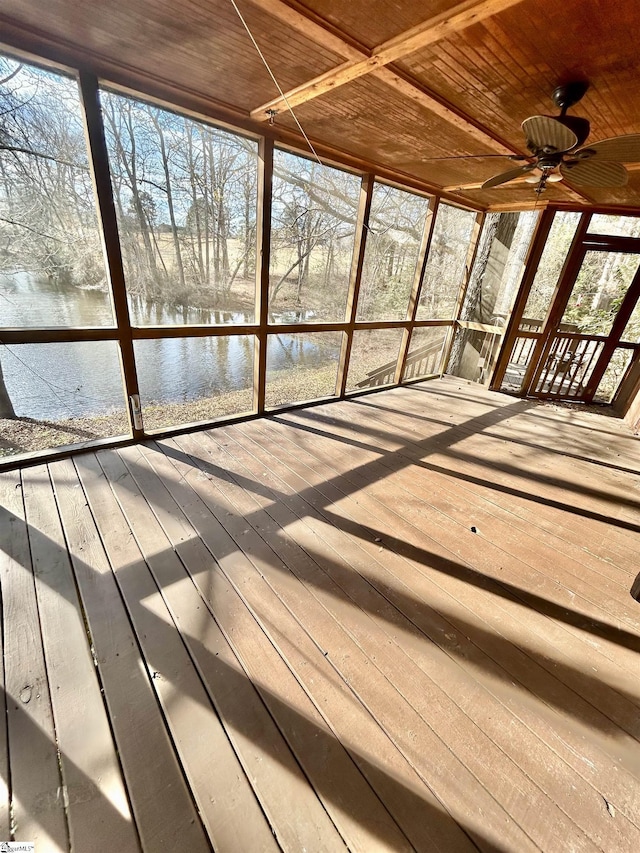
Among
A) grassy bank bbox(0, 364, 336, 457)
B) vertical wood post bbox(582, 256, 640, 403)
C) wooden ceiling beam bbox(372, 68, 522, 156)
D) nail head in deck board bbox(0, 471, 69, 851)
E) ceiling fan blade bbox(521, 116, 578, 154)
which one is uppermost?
wooden ceiling beam bbox(372, 68, 522, 156)

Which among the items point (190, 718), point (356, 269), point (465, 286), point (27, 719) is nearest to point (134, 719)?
point (190, 718)

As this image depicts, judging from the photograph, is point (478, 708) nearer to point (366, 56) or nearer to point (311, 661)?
point (311, 661)

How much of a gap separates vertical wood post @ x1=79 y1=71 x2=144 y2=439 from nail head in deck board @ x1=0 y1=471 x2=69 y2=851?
57.8 inches

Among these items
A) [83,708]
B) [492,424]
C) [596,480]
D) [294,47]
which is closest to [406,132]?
[294,47]

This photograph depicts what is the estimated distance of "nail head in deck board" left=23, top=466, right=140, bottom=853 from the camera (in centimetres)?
95

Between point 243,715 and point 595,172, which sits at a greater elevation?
point 595,172

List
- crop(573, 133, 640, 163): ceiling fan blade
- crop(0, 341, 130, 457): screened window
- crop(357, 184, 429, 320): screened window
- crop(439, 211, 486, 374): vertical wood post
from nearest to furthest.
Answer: crop(573, 133, 640, 163): ceiling fan blade < crop(0, 341, 130, 457): screened window < crop(439, 211, 486, 374): vertical wood post < crop(357, 184, 429, 320): screened window

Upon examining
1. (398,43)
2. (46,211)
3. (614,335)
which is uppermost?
(398,43)

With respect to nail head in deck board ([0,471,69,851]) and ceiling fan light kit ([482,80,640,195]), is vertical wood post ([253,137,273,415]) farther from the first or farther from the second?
nail head in deck board ([0,471,69,851])

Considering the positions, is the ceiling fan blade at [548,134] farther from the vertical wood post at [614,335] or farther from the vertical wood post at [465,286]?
the vertical wood post at [614,335]

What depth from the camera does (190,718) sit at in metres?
1.21

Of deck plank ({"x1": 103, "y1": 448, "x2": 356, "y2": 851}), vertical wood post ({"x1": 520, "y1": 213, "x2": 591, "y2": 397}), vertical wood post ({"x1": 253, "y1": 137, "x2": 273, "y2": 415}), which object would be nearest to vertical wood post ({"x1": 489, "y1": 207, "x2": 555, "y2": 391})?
vertical wood post ({"x1": 520, "y1": 213, "x2": 591, "y2": 397})

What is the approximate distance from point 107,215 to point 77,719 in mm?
2782

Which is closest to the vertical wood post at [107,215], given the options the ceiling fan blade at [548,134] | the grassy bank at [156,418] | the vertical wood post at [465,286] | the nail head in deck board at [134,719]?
the grassy bank at [156,418]
